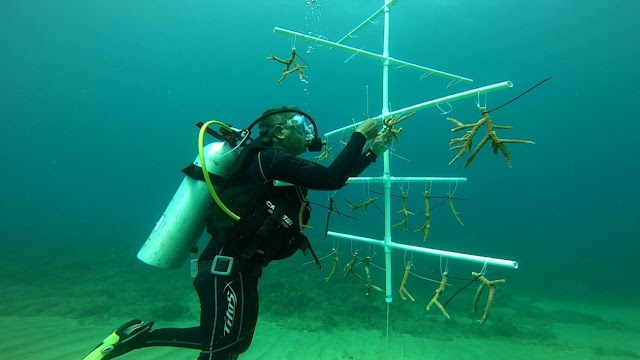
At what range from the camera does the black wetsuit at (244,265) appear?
2.49 m

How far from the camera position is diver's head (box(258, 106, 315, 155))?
3.03 meters

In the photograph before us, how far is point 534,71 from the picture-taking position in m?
46.4

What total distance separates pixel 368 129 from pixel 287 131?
0.85 metres

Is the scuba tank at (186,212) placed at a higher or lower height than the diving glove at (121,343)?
higher

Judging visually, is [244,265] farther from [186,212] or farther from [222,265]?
[186,212]

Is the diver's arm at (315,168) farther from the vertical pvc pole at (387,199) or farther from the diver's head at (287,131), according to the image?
the vertical pvc pole at (387,199)

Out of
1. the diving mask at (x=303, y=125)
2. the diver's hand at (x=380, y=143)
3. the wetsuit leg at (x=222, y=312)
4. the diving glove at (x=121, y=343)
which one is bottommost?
the diving glove at (x=121, y=343)

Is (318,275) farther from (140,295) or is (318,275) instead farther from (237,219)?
(237,219)

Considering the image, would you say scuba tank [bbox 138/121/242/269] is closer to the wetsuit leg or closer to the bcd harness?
the bcd harness

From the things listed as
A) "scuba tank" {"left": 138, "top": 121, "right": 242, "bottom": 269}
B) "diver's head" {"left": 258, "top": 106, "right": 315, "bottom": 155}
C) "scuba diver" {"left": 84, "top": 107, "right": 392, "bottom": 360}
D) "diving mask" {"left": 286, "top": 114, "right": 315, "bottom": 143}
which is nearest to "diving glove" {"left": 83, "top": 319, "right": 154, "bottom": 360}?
"scuba diver" {"left": 84, "top": 107, "right": 392, "bottom": 360}

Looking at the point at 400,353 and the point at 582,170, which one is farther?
the point at 582,170

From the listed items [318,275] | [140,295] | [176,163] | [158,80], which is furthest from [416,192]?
[158,80]

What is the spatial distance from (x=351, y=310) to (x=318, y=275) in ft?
12.7

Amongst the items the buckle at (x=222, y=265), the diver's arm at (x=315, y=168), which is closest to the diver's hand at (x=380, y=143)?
the diver's arm at (x=315, y=168)
